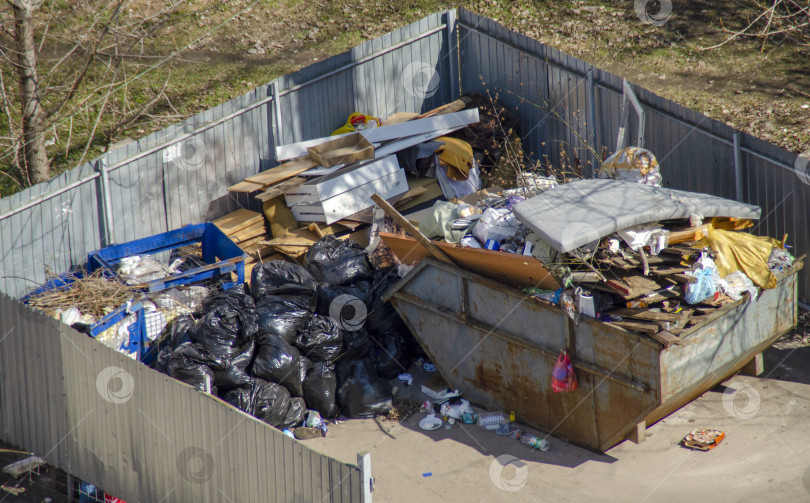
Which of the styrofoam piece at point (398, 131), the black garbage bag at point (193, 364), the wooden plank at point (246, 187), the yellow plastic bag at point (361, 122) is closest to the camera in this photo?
the black garbage bag at point (193, 364)

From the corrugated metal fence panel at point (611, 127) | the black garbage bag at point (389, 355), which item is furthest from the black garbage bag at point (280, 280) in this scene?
the corrugated metal fence panel at point (611, 127)

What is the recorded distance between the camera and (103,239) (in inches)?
314

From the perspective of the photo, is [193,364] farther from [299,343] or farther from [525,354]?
[525,354]

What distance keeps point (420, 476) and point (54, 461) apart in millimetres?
2618

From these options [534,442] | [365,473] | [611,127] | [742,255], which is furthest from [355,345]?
[611,127]

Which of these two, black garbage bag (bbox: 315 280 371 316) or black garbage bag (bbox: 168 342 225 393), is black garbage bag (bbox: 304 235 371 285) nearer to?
black garbage bag (bbox: 315 280 371 316)

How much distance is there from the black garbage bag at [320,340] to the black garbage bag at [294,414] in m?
0.43

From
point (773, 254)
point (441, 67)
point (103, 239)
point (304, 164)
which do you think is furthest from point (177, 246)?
point (773, 254)

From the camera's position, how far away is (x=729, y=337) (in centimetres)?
594

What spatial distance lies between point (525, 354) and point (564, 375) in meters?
0.44

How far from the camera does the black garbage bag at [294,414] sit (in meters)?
6.58

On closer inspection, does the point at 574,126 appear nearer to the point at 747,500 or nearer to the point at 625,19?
the point at 625,19

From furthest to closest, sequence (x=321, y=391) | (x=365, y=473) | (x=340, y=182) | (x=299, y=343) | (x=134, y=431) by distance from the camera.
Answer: (x=340, y=182), (x=299, y=343), (x=321, y=391), (x=134, y=431), (x=365, y=473)

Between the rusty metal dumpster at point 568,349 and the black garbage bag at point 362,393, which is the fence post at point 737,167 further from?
the black garbage bag at point 362,393
